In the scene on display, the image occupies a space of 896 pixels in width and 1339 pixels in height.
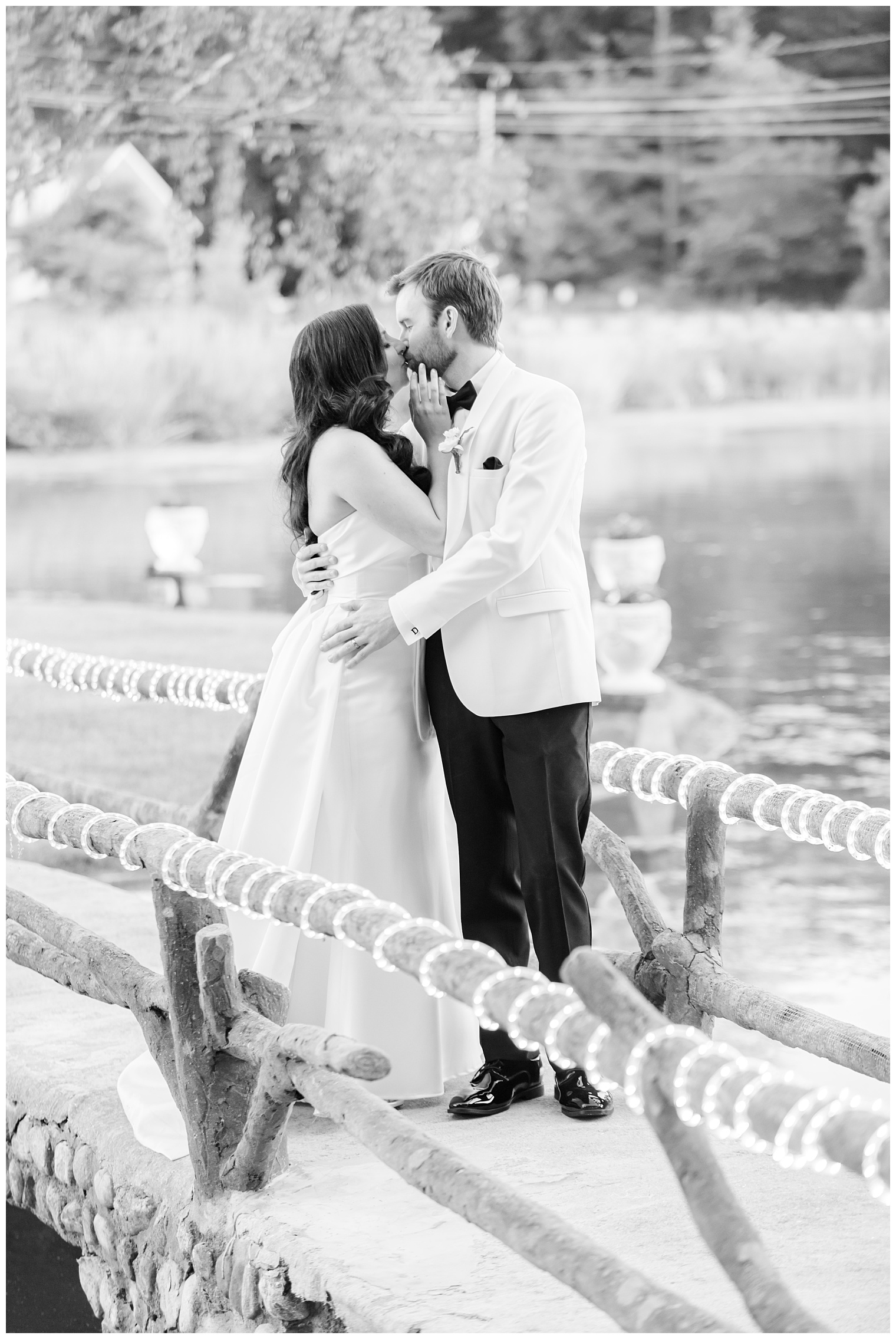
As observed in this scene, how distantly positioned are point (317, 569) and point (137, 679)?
3.71 ft

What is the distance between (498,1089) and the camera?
2670 mm

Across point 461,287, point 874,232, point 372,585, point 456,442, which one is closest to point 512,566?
point 456,442

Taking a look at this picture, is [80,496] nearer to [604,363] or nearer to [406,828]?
[604,363]

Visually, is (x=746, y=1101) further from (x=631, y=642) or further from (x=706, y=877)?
(x=631, y=642)

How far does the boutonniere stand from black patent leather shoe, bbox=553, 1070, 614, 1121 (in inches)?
39.9

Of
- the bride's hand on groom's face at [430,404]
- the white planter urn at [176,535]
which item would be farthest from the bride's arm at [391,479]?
the white planter urn at [176,535]

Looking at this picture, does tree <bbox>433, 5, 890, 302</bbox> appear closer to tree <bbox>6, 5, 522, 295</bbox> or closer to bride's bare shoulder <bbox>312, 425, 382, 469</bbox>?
tree <bbox>6, 5, 522, 295</bbox>

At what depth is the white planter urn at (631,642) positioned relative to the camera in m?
9.43

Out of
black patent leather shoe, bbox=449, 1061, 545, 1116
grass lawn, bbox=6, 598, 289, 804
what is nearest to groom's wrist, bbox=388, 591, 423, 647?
black patent leather shoe, bbox=449, 1061, 545, 1116

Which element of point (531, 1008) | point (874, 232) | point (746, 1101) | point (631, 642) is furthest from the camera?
point (874, 232)

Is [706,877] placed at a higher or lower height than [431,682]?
lower

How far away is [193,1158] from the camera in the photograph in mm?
2375

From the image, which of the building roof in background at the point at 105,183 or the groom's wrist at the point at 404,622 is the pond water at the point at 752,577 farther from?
the building roof in background at the point at 105,183

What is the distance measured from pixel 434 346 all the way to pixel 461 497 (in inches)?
9.6
